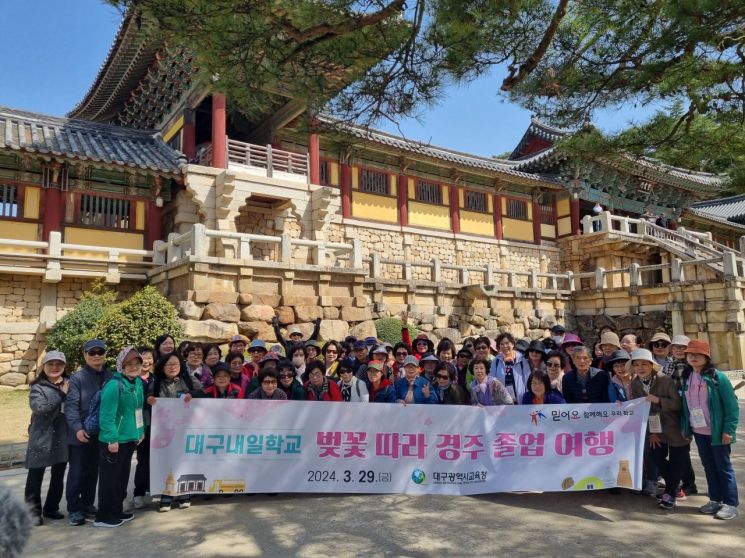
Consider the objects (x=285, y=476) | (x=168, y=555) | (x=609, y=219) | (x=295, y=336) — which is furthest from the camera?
(x=609, y=219)

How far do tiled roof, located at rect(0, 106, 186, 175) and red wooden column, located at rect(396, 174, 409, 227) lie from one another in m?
8.27

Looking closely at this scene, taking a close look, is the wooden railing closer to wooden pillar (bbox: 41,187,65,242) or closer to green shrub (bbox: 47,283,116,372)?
wooden pillar (bbox: 41,187,65,242)

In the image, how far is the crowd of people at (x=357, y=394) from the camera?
4.53m

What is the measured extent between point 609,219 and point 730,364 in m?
7.78

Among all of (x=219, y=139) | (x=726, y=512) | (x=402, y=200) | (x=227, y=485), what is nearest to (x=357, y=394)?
(x=227, y=485)

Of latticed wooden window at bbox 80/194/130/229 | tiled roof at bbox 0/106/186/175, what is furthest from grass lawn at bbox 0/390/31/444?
tiled roof at bbox 0/106/186/175

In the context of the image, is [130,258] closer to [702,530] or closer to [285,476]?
[285,476]

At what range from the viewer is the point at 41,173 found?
13.2m

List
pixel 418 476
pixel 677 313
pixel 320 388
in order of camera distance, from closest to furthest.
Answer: pixel 418 476 → pixel 320 388 → pixel 677 313

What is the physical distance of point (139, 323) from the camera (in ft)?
32.7

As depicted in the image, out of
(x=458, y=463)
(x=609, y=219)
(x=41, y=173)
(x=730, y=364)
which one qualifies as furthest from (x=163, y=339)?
(x=609, y=219)

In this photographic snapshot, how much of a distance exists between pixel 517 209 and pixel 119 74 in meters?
16.6

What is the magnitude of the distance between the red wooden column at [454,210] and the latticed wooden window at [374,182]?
3.04 m

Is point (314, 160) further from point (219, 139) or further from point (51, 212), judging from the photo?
point (51, 212)
